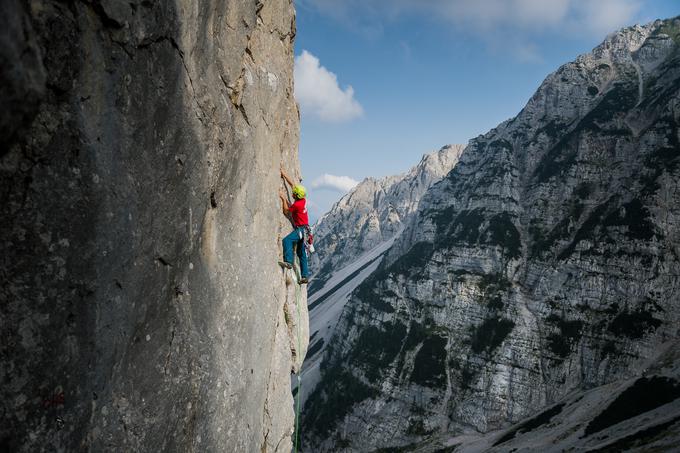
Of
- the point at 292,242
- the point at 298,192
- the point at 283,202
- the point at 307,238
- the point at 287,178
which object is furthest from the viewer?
the point at 307,238

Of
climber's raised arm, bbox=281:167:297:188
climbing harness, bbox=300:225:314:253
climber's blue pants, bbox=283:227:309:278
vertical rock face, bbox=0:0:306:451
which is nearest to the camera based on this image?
vertical rock face, bbox=0:0:306:451

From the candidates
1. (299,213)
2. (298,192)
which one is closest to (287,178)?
(298,192)

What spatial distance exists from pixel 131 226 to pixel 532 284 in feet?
409

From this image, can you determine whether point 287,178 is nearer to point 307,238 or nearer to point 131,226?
point 307,238

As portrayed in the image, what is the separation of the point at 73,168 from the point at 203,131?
175 inches

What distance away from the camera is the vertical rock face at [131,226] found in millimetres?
6707

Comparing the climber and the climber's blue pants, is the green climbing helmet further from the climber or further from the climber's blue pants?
the climber's blue pants

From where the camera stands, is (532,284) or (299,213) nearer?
(299,213)

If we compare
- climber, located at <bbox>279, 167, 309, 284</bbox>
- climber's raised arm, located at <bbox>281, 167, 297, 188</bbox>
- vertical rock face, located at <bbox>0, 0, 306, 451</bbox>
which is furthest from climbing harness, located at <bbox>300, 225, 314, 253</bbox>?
vertical rock face, located at <bbox>0, 0, 306, 451</bbox>

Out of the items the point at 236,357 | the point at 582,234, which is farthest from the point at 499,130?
the point at 236,357

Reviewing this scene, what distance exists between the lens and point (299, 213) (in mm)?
19219

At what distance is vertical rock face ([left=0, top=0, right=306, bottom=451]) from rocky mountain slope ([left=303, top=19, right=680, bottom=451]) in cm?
9389

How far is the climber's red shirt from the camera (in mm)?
19234

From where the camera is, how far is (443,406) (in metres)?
104
